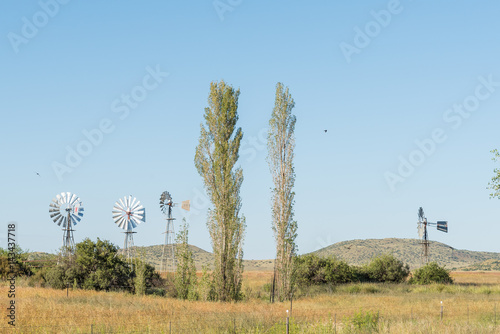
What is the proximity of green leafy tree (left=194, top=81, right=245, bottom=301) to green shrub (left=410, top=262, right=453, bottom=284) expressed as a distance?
87.0 ft

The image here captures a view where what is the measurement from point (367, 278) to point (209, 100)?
1127 inches

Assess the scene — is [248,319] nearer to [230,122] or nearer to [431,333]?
[431,333]

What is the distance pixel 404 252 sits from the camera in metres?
154

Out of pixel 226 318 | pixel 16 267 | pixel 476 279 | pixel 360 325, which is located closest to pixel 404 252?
pixel 476 279

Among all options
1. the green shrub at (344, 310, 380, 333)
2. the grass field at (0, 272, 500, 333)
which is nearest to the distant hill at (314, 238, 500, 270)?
the grass field at (0, 272, 500, 333)

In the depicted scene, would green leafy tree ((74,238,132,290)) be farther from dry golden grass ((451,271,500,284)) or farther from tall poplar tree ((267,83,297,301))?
dry golden grass ((451,271,500,284))

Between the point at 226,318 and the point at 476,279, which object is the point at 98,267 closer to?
the point at 226,318

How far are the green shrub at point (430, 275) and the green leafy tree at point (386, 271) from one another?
4.89ft

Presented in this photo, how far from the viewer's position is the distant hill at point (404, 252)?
148 meters

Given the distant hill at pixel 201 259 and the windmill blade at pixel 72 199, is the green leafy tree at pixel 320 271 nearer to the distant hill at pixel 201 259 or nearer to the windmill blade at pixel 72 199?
the windmill blade at pixel 72 199

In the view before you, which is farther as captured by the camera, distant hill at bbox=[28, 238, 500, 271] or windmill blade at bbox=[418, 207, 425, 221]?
distant hill at bbox=[28, 238, 500, 271]

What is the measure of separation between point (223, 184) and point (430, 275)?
2891 cm

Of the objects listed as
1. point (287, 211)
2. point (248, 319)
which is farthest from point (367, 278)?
point (248, 319)

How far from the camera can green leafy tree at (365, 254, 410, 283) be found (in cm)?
5728
